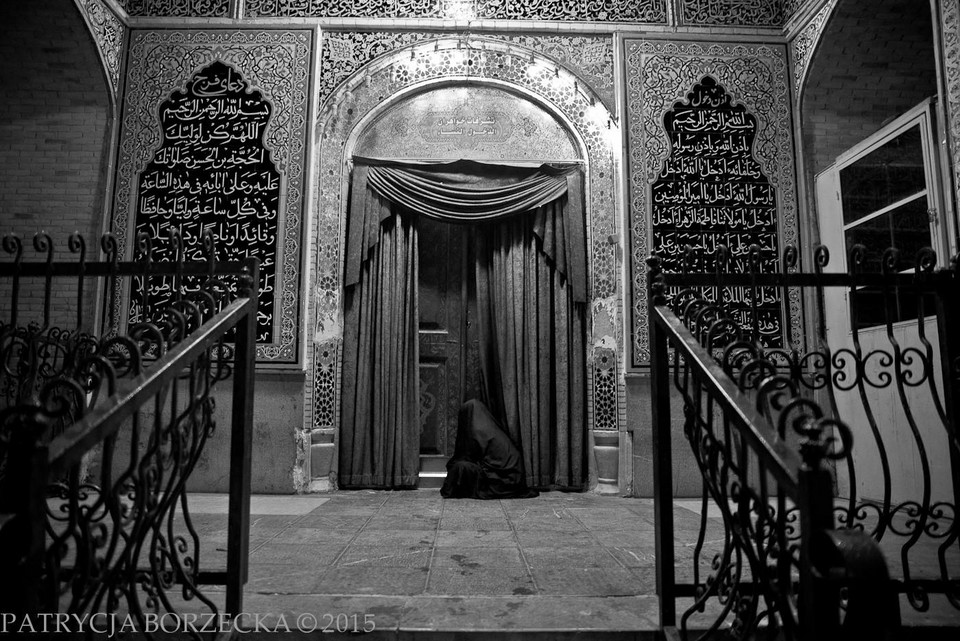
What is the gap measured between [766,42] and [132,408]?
5457mm

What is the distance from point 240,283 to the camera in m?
2.10

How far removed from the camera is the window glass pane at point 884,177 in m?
4.09

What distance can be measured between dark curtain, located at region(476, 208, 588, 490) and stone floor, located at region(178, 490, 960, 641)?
0.56m

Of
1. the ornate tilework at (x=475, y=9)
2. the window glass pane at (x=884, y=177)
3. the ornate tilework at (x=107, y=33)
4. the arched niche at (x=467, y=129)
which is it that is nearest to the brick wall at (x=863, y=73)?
the window glass pane at (x=884, y=177)

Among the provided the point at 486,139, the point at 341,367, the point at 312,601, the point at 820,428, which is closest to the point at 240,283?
the point at 312,601

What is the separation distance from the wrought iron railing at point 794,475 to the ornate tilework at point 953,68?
3.11 ft

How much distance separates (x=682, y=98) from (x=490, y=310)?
2.25 m

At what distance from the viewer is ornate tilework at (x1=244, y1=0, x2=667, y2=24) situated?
5.27 metres

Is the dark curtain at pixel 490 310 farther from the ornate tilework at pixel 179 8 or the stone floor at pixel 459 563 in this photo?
the ornate tilework at pixel 179 8

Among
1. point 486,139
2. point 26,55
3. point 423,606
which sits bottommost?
point 423,606

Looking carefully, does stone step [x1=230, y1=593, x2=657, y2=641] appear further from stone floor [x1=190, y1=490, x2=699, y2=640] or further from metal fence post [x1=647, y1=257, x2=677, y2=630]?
metal fence post [x1=647, y1=257, x2=677, y2=630]

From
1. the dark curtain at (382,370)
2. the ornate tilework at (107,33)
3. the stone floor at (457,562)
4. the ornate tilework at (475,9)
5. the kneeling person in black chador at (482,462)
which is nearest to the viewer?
the stone floor at (457,562)

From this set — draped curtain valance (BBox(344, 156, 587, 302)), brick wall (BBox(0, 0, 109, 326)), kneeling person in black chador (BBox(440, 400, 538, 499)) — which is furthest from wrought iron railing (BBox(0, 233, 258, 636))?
draped curtain valance (BBox(344, 156, 587, 302))

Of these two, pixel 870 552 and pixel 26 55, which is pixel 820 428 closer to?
pixel 870 552
